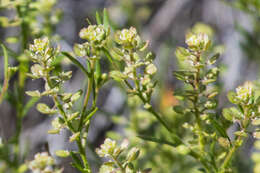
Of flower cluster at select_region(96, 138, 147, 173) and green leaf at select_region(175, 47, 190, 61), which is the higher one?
green leaf at select_region(175, 47, 190, 61)

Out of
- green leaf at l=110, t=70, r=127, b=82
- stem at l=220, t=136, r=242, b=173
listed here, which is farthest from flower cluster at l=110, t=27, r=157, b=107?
stem at l=220, t=136, r=242, b=173

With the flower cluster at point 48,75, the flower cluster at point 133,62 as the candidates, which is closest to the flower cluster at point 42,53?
the flower cluster at point 48,75

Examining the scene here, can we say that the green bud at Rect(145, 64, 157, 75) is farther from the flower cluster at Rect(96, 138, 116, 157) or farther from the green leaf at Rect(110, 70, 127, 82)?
the flower cluster at Rect(96, 138, 116, 157)

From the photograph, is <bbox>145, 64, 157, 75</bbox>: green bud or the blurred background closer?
<bbox>145, 64, 157, 75</bbox>: green bud

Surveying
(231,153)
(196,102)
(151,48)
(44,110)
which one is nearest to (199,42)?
(196,102)

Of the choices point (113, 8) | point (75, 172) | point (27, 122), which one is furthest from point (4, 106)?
point (113, 8)

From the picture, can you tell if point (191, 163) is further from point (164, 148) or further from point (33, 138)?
point (33, 138)

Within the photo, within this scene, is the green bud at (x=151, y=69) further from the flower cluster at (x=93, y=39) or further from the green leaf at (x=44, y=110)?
the green leaf at (x=44, y=110)

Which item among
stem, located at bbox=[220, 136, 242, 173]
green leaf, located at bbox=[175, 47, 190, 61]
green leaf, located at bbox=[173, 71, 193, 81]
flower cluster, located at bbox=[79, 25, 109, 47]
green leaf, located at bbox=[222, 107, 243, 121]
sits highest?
flower cluster, located at bbox=[79, 25, 109, 47]
